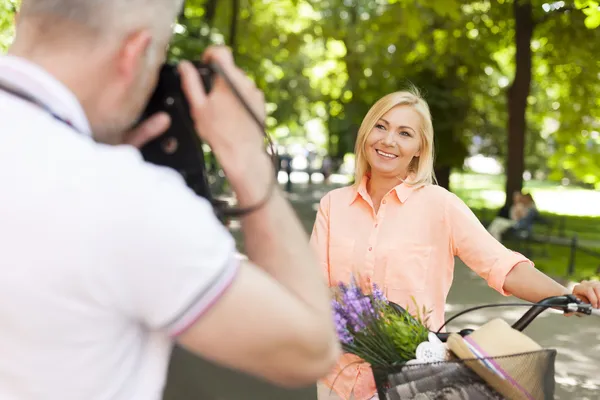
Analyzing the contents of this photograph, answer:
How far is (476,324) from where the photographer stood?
27.4 ft

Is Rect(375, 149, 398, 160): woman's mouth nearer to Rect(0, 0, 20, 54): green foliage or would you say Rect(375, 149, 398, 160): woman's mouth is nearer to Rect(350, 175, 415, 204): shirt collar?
Rect(350, 175, 415, 204): shirt collar

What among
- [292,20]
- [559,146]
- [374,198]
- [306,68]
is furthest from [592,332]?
[306,68]

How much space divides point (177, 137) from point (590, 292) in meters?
1.63

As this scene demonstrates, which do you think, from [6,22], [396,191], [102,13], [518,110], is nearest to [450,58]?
[518,110]

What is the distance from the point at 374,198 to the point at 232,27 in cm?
1199

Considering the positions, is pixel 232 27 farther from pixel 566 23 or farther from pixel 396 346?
pixel 396 346

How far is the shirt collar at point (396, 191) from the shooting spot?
10.7 feet

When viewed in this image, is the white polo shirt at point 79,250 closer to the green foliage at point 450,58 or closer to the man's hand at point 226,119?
the man's hand at point 226,119

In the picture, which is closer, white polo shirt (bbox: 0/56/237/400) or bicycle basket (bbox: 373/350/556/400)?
white polo shirt (bbox: 0/56/237/400)

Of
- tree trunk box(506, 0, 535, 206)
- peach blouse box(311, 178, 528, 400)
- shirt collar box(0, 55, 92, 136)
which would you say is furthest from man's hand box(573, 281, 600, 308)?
tree trunk box(506, 0, 535, 206)

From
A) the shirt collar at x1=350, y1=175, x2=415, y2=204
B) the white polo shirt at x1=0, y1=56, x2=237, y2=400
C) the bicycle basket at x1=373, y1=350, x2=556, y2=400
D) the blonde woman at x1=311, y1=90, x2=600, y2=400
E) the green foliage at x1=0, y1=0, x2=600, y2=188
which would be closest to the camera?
Result: the white polo shirt at x1=0, y1=56, x2=237, y2=400

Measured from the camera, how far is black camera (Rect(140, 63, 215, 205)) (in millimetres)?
1249

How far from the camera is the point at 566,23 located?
1403cm

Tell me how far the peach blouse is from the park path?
113 inches
